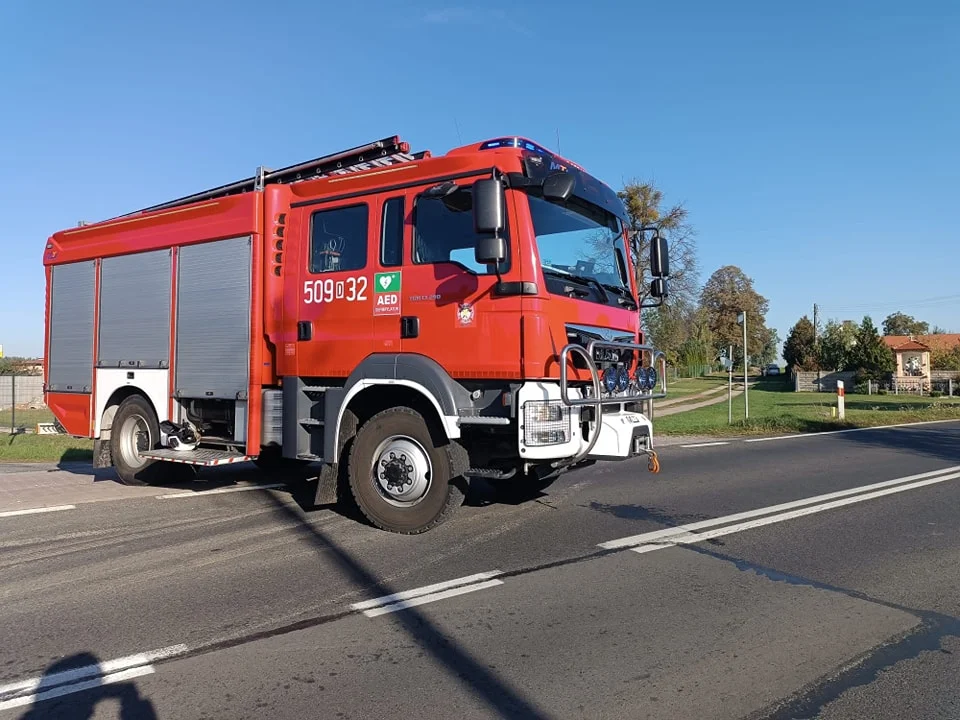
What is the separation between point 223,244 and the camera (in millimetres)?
7617

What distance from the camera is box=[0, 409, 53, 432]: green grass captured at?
2448 centimetres

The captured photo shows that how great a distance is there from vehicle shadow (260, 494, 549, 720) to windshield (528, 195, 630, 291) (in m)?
2.81

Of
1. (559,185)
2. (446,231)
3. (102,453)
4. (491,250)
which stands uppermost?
(559,185)

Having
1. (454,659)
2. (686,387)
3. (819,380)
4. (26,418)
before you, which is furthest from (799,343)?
(454,659)

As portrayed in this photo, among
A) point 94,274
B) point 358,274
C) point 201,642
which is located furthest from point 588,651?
point 94,274

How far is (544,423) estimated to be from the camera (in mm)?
5730

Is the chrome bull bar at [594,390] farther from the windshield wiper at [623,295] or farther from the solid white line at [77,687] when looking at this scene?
the solid white line at [77,687]

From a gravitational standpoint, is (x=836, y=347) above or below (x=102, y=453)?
above

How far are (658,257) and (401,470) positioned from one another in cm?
386

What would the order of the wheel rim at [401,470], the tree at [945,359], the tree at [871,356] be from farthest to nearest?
the tree at [945,359]
the tree at [871,356]
the wheel rim at [401,470]

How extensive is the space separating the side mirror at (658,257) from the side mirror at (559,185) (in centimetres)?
260

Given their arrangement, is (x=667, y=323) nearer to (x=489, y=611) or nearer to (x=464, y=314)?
(x=464, y=314)

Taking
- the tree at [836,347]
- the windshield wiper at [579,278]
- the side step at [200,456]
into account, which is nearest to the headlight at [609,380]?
the windshield wiper at [579,278]

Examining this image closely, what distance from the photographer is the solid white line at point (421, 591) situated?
4.47 m
